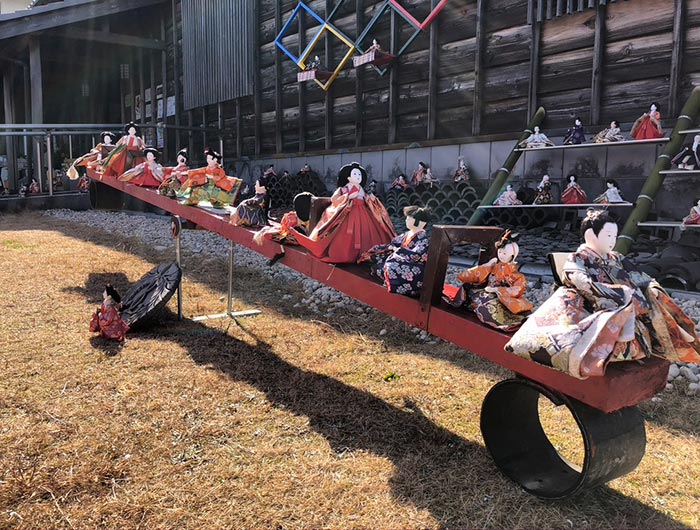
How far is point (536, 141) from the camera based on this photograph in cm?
659

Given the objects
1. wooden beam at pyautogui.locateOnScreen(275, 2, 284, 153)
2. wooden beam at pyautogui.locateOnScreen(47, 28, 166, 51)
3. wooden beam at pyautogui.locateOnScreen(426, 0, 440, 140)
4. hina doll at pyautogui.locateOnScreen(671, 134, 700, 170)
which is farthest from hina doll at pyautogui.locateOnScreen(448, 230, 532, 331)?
wooden beam at pyautogui.locateOnScreen(47, 28, 166, 51)

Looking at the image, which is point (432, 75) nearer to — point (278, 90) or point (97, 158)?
point (278, 90)

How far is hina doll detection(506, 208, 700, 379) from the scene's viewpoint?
2045mm

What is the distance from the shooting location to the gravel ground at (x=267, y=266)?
4145mm

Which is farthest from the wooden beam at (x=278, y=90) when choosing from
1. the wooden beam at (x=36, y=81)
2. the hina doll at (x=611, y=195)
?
the hina doll at (x=611, y=195)

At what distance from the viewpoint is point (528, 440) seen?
2.76 metres

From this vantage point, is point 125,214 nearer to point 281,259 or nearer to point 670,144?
point 281,259

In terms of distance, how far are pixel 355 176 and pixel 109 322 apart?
2258 mm

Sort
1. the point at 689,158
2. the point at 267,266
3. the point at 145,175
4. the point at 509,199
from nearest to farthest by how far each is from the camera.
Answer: the point at 689,158
the point at 145,175
the point at 509,199
the point at 267,266

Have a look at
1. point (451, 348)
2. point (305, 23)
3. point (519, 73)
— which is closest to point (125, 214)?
point (305, 23)

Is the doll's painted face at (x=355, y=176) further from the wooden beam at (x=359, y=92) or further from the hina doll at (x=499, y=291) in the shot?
the wooden beam at (x=359, y=92)

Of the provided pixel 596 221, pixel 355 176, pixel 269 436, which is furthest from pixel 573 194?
pixel 269 436

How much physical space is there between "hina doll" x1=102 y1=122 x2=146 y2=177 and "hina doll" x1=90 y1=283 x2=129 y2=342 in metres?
2.68

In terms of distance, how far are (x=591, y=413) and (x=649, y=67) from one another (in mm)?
5321
